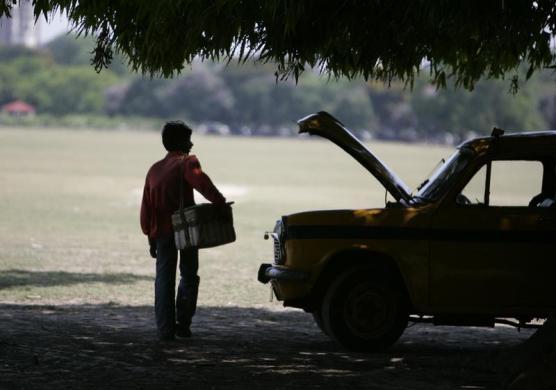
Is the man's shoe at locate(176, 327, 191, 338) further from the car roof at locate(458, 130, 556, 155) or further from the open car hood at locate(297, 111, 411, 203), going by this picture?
the car roof at locate(458, 130, 556, 155)

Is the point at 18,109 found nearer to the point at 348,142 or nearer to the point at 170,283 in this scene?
the point at 170,283

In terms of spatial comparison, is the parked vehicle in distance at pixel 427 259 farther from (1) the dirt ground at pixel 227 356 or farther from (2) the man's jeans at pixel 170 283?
(2) the man's jeans at pixel 170 283

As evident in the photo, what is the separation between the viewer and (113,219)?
2828 centimetres

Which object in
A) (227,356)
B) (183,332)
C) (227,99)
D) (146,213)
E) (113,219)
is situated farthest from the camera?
(227,99)

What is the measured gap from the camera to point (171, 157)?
1038cm

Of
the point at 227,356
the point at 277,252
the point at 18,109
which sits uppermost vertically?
the point at 18,109

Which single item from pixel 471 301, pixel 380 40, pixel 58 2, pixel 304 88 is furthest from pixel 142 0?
pixel 304 88

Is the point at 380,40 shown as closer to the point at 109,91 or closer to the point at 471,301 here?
the point at 471,301

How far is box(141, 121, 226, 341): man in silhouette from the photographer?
10172 millimetres

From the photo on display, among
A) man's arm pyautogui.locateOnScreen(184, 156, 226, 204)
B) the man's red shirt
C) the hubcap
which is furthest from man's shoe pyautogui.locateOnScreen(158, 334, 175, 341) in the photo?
the hubcap

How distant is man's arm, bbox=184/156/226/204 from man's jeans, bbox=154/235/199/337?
0.49 meters

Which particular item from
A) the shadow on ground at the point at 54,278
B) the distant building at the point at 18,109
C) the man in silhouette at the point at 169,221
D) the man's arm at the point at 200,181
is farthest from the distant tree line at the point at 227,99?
the man's arm at the point at 200,181

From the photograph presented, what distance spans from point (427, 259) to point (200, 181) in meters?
1.93

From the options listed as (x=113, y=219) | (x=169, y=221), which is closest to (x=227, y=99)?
(x=113, y=219)
